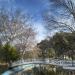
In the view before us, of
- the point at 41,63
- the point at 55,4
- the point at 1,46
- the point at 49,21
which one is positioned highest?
the point at 55,4

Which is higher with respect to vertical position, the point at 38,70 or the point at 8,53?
the point at 8,53

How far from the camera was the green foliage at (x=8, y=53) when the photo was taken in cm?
2800

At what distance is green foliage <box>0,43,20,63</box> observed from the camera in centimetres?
2800

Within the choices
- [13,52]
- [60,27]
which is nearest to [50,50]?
[13,52]

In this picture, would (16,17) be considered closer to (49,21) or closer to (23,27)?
(23,27)

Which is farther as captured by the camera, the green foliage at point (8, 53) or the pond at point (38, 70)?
the green foliage at point (8, 53)

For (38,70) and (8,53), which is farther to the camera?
(8,53)

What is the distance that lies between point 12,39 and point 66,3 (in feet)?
46.6

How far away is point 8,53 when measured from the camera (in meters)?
28.4

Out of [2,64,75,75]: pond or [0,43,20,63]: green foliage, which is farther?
[0,43,20,63]: green foliage

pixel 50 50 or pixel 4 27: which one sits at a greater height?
pixel 4 27

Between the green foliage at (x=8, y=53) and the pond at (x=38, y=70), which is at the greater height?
the green foliage at (x=8, y=53)

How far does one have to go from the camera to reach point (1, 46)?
93.7 ft

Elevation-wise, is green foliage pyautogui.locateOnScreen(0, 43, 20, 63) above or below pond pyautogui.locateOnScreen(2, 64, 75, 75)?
above
